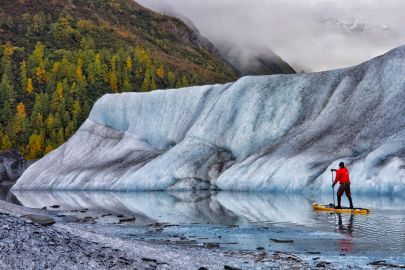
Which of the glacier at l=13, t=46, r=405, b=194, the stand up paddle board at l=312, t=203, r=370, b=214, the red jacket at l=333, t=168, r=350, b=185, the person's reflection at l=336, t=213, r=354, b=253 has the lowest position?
the person's reflection at l=336, t=213, r=354, b=253

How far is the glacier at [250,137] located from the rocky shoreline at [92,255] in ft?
96.3

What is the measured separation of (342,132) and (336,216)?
88.5 feet

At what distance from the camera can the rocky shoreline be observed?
14.0 m

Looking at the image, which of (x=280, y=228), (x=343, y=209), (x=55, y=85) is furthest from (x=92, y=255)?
(x=55, y=85)

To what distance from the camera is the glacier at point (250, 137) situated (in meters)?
52.3

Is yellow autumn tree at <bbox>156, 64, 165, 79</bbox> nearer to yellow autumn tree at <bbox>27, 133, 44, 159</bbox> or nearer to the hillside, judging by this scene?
the hillside

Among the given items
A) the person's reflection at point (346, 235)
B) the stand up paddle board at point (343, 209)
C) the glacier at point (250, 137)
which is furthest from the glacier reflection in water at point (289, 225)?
the glacier at point (250, 137)

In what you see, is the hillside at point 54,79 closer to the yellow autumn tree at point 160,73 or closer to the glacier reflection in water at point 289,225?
the yellow autumn tree at point 160,73

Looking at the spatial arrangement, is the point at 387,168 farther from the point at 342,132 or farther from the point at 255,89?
the point at 255,89

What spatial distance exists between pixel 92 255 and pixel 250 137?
52114mm

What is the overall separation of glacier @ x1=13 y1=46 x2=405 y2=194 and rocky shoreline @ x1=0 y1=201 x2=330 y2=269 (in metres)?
29.4

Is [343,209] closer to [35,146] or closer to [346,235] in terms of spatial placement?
[346,235]

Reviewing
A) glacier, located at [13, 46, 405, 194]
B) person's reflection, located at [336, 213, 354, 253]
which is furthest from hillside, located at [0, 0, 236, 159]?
person's reflection, located at [336, 213, 354, 253]

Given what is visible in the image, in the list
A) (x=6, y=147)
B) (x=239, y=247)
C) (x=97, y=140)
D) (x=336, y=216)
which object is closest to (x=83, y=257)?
(x=239, y=247)
